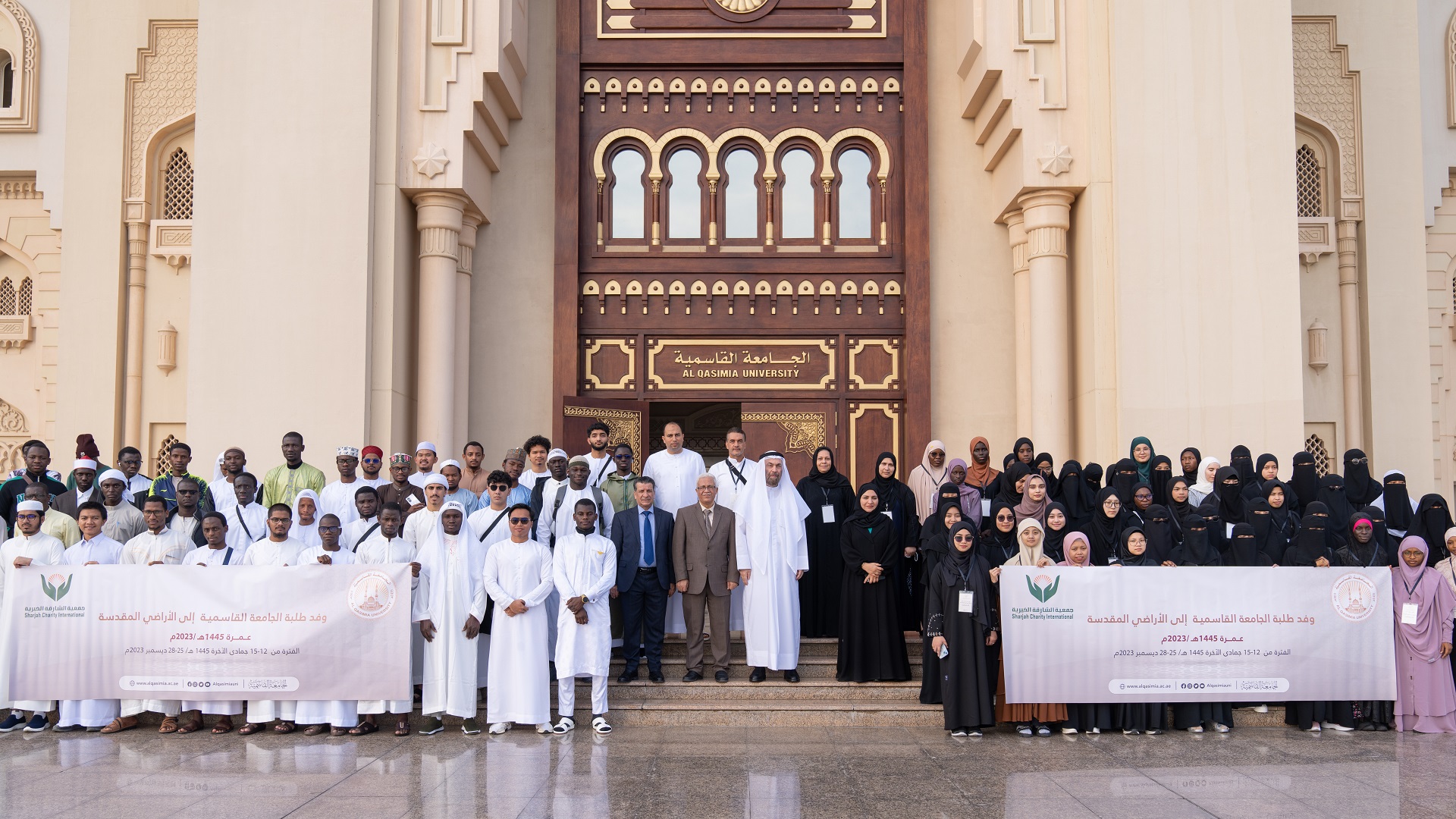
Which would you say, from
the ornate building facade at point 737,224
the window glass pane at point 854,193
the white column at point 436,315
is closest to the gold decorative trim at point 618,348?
the ornate building facade at point 737,224

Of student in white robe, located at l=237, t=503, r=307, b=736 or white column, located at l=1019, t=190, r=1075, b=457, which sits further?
white column, located at l=1019, t=190, r=1075, b=457

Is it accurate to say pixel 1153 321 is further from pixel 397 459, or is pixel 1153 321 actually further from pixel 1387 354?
pixel 397 459

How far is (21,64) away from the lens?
13.0 m

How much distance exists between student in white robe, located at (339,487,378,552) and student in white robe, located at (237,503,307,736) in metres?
0.31

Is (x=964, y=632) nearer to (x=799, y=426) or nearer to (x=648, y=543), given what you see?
(x=648, y=543)

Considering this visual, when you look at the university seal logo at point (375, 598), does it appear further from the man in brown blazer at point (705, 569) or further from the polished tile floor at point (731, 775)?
the man in brown blazer at point (705, 569)

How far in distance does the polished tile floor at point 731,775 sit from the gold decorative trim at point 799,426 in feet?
15.2

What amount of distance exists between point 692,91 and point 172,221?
5.48 m

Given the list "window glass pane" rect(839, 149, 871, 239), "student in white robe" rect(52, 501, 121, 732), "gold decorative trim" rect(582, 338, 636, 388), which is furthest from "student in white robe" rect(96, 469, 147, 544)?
"window glass pane" rect(839, 149, 871, 239)

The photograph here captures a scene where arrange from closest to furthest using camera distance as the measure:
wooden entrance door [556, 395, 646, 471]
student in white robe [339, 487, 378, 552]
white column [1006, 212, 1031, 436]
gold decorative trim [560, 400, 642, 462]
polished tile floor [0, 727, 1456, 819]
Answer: polished tile floor [0, 727, 1456, 819] → student in white robe [339, 487, 378, 552] → wooden entrance door [556, 395, 646, 471] → gold decorative trim [560, 400, 642, 462] → white column [1006, 212, 1031, 436]

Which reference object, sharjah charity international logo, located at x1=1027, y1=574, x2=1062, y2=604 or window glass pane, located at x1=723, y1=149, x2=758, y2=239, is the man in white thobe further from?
window glass pane, located at x1=723, y1=149, x2=758, y2=239

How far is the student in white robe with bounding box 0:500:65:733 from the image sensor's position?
7.83 meters

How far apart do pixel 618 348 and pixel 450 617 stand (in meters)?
4.90

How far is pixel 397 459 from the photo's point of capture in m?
8.96
